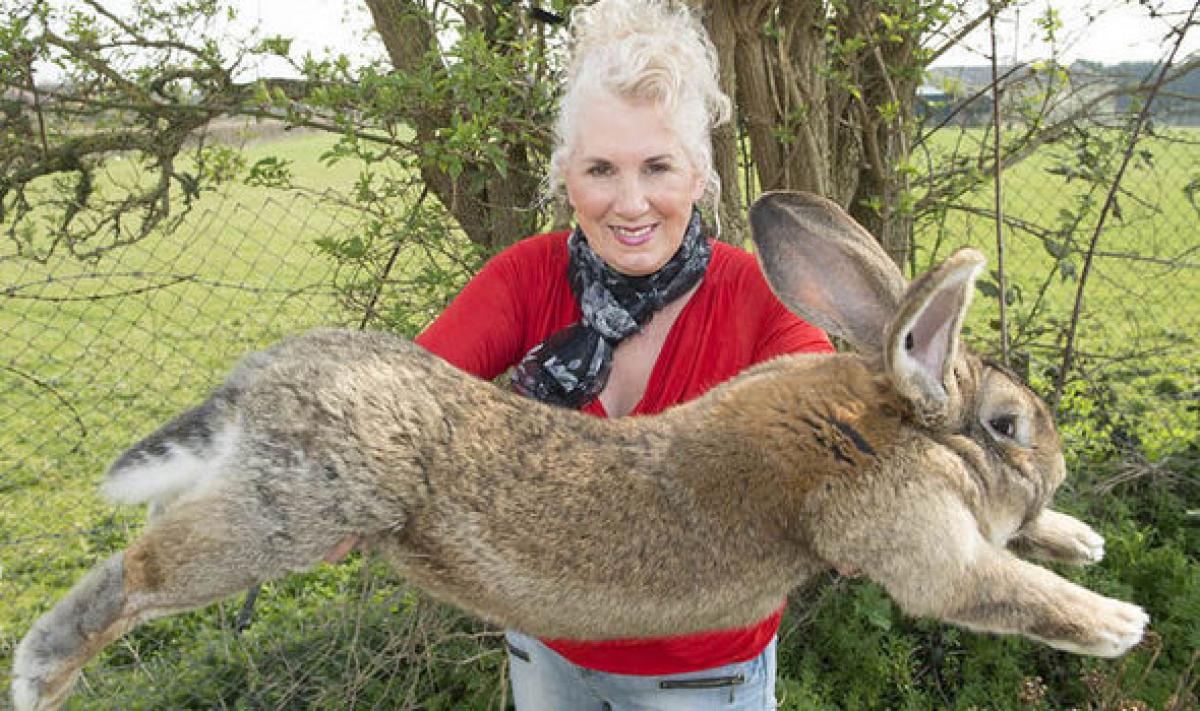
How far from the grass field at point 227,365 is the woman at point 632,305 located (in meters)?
1.38

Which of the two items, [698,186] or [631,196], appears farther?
[698,186]

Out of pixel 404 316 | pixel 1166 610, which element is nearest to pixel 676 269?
pixel 404 316

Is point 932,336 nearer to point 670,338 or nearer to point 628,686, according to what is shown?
point 670,338

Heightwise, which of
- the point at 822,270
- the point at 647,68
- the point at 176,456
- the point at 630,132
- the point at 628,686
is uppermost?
the point at 647,68

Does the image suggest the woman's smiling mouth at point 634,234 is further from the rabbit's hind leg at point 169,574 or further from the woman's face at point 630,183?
the rabbit's hind leg at point 169,574

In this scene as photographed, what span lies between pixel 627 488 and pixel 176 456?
1015 millimetres

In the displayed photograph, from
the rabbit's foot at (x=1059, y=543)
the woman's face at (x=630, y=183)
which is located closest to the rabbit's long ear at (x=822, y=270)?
the woman's face at (x=630, y=183)

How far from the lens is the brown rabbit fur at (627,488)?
6.72 ft

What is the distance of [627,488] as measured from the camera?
7.22 ft

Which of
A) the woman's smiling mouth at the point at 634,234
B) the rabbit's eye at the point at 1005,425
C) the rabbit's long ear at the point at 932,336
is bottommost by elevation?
the rabbit's eye at the point at 1005,425

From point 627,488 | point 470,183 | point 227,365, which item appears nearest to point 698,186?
point 627,488

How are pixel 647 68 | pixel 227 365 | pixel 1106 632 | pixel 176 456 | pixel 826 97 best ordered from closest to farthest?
pixel 176 456 → pixel 1106 632 → pixel 647 68 → pixel 826 97 → pixel 227 365

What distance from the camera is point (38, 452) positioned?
20.6 feet

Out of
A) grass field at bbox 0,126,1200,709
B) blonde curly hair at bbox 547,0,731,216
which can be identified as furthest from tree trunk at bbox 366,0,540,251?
blonde curly hair at bbox 547,0,731,216
